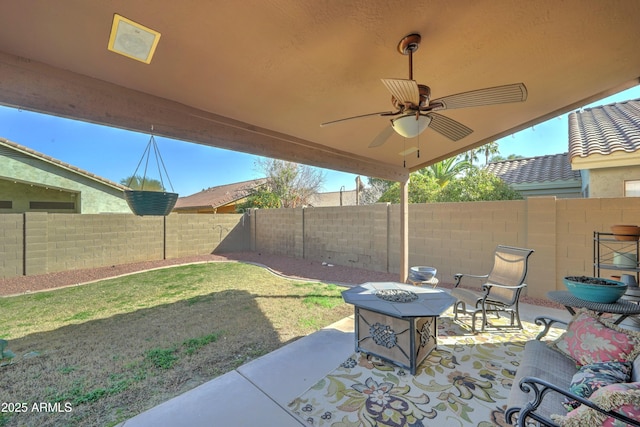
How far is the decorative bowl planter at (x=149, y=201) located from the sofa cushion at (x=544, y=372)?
3318 mm

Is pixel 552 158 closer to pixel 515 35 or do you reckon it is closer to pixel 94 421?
pixel 515 35

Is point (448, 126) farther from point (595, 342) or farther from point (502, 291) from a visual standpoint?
point (502, 291)

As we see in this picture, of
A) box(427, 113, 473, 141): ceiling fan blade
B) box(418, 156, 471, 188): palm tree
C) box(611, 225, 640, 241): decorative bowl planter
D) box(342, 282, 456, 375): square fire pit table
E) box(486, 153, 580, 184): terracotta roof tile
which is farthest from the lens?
box(418, 156, 471, 188): palm tree

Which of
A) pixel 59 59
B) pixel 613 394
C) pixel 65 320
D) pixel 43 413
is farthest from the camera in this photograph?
pixel 65 320

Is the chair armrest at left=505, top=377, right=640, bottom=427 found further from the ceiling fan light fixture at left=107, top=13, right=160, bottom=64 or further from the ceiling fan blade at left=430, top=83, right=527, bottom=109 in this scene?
the ceiling fan light fixture at left=107, top=13, right=160, bottom=64

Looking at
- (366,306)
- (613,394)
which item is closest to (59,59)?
(366,306)

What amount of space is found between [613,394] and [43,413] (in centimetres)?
358

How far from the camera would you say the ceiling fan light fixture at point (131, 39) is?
144 centimetres

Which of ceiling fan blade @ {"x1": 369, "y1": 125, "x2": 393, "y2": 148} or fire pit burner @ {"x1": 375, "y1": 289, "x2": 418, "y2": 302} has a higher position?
ceiling fan blade @ {"x1": 369, "y1": 125, "x2": 393, "y2": 148}

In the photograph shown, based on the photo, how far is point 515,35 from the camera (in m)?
1.84

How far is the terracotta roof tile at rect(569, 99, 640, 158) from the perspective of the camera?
189 inches

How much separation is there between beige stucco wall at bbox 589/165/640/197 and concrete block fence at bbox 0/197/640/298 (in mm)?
1608

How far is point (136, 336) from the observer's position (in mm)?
3291

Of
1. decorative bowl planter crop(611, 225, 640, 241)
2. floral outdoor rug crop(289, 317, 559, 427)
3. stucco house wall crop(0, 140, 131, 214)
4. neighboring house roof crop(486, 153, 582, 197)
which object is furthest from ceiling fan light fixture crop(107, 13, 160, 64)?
neighboring house roof crop(486, 153, 582, 197)
